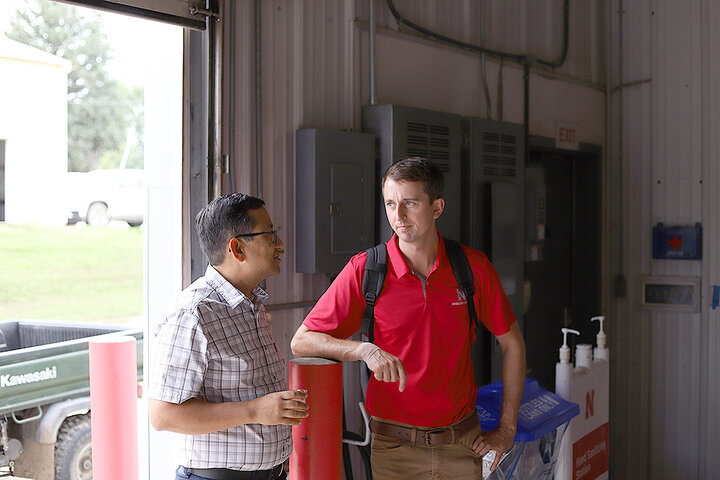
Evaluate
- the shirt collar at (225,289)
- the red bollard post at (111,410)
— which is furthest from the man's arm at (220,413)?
the red bollard post at (111,410)

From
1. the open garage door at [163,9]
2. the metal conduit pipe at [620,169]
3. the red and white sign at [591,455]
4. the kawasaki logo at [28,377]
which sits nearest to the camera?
the open garage door at [163,9]

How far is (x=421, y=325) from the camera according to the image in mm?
2410

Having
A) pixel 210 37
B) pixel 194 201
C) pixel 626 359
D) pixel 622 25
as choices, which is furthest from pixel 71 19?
pixel 626 359

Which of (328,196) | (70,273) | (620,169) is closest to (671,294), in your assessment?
(620,169)

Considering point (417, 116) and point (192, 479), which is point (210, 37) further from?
point (192, 479)

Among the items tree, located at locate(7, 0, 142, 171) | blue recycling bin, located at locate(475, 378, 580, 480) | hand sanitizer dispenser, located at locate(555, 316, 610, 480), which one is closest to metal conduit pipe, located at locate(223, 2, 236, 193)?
tree, located at locate(7, 0, 142, 171)

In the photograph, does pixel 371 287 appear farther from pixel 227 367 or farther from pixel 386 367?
pixel 227 367

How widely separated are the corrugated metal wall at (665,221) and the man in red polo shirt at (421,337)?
3.07 meters

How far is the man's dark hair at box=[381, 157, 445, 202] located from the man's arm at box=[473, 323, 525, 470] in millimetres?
562

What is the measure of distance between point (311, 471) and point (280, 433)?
133mm

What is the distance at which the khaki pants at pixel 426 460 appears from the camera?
8.08 feet

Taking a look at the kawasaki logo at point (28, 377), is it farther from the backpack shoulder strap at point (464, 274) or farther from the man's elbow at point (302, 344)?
the backpack shoulder strap at point (464, 274)

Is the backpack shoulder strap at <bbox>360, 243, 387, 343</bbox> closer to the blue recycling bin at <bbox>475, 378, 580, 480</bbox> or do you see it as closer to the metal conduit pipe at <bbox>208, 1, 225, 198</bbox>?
the blue recycling bin at <bbox>475, 378, 580, 480</bbox>

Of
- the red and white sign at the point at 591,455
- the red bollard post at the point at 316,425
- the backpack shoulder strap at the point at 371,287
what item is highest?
the backpack shoulder strap at the point at 371,287
